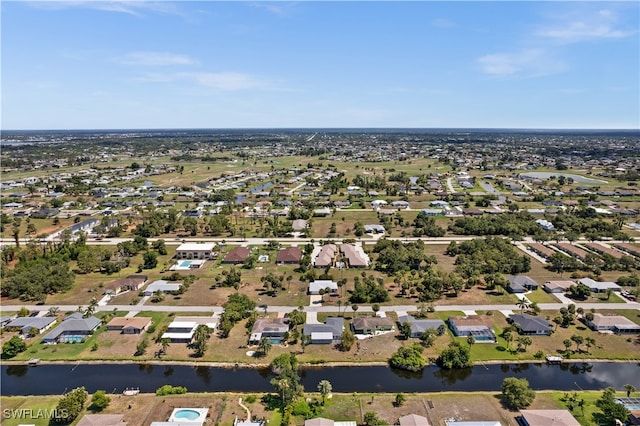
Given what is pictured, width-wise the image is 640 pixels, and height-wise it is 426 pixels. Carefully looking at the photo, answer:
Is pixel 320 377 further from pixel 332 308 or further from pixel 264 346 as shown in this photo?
pixel 332 308

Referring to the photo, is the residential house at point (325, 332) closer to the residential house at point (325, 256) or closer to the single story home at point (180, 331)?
the single story home at point (180, 331)

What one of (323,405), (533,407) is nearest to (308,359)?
(323,405)

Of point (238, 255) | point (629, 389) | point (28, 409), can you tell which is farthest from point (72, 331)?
point (629, 389)

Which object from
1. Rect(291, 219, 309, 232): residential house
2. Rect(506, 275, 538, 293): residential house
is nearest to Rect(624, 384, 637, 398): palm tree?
Rect(506, 275, 538, 293): residential house

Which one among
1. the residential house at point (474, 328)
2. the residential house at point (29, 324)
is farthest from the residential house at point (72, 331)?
the residential house at point (474, 328)

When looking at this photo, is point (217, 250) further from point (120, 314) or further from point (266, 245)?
point (120, 314)

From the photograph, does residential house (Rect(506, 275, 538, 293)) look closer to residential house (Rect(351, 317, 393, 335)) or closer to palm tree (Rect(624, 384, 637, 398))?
residential house (Rect(351, 317, 393, 335))
